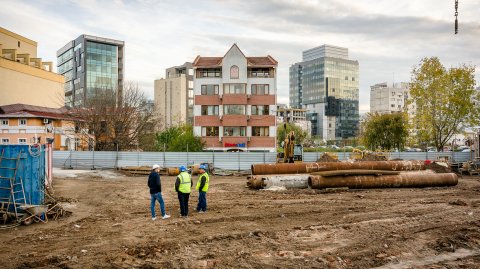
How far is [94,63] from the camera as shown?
301 ft

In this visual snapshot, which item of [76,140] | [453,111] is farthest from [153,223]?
[76,140]

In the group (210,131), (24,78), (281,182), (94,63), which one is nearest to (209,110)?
(210,131)

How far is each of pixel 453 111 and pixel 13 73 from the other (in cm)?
5044

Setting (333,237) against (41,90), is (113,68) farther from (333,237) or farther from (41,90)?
(333,237)

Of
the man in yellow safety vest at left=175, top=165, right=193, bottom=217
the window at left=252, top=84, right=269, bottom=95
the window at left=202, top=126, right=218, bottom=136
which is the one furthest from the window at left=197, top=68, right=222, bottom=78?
the man in yellow safety vest at left=175, top=165, right=193, bottom=217

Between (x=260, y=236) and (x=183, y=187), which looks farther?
(x=183, y=187)

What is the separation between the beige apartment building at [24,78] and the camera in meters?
50.4

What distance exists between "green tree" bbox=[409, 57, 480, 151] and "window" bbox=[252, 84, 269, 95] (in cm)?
1717

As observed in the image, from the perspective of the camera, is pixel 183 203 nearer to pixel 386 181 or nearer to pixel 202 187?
pixel 202 187

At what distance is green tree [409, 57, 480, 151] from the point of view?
4097 cm

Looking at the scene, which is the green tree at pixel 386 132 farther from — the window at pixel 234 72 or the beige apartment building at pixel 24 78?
the beige apartment building at pixel 24 78

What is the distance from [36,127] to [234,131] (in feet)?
74.2

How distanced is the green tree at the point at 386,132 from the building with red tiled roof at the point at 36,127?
37.4 metres

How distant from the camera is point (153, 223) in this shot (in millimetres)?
13117
